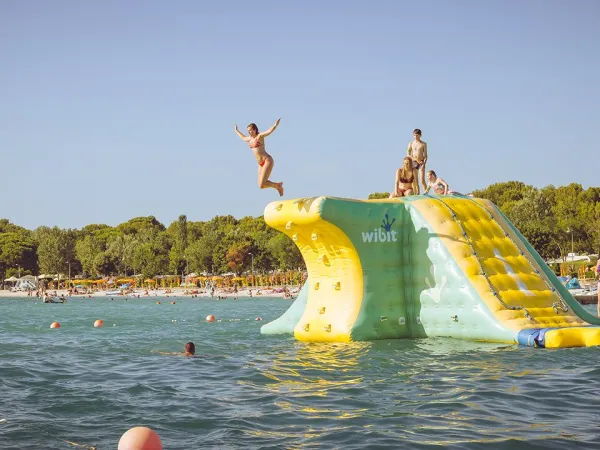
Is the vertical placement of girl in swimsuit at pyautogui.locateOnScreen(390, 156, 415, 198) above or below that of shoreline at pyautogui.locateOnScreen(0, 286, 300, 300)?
above

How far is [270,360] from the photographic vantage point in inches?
582

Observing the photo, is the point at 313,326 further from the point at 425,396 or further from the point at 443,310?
→ the point at 425,396

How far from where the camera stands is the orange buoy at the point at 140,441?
7012 mm

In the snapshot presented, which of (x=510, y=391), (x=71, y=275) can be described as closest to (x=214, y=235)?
(x=71, y=275)

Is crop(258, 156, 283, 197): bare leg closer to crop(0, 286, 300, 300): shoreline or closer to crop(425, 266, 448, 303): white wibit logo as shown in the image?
crop(425, 266, 448, 303): white wibit logo

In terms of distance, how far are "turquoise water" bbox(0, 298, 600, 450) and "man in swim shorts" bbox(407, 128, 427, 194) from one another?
15.6ft

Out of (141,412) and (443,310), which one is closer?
(141,412)

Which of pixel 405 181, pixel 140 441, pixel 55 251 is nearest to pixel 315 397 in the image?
pixel 140 441

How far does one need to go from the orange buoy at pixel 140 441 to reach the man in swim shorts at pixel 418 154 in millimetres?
13174

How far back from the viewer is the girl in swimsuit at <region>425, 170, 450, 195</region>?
19356mm

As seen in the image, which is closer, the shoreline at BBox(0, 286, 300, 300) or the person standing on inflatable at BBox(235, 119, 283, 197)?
the person standing on inflatable at BBox(235, 119, 283, 197)

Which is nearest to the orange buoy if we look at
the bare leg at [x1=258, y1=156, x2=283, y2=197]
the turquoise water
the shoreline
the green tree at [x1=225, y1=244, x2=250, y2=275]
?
the turquoise water

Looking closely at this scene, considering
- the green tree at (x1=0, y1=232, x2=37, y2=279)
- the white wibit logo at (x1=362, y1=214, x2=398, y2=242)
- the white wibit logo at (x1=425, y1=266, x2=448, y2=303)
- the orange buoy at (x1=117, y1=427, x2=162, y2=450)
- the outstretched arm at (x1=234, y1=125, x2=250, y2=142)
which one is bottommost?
the orange buoy at (x1=117, y1=427, x2=162, y2=450)

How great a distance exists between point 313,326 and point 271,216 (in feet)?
9.36
